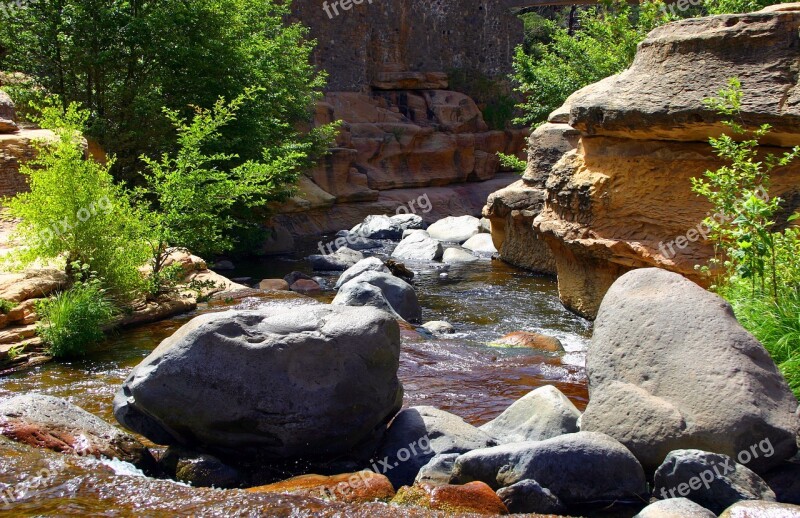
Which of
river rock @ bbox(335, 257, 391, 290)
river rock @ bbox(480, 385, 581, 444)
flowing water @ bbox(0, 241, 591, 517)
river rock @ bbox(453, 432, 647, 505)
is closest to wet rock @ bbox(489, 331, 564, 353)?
flowing water @ bbox(0, 241, 591, 517)

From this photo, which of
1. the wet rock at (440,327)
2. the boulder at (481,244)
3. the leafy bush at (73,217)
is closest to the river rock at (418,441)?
the wet rock at (440,327)

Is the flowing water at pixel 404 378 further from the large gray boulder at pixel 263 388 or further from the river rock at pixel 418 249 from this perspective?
the river rock at pixel 418 249

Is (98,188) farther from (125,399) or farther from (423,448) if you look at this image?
(423,448)

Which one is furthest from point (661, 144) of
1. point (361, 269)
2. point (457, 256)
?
point (457, 256)

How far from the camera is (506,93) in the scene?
30.0 m

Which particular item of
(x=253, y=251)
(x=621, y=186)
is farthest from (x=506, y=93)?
(x=621, y=186)

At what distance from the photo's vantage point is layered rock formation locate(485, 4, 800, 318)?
7891mm

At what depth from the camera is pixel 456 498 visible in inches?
186

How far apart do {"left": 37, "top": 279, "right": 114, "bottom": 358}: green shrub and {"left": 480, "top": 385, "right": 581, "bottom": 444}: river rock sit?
4114 mm

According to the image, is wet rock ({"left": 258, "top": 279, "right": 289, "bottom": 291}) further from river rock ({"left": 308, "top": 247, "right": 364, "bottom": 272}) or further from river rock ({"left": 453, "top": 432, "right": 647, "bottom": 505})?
river rock ({"left": 453, "top": 432, "right": 647, "bottom": 505})

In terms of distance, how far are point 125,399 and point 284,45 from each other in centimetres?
1314

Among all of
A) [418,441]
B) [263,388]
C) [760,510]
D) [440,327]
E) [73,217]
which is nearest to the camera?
[760,510]

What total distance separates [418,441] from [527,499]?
3.45ft

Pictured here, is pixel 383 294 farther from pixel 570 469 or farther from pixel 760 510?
pixel 760 510
